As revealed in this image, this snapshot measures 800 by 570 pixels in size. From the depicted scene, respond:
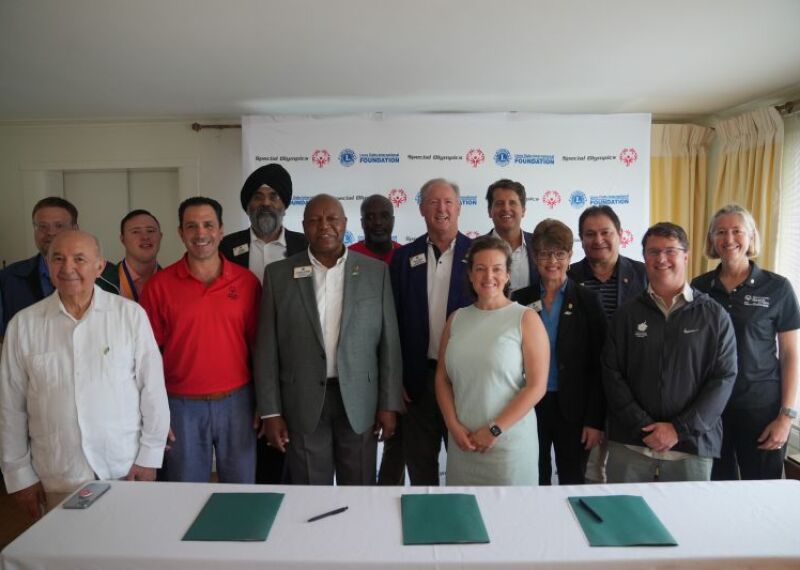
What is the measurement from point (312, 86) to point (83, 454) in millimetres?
2769

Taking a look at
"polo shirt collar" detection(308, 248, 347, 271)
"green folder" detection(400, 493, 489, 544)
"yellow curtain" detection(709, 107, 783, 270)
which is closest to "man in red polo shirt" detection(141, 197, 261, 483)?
"polo shirt collar" detection(308, 248, 347, 271)

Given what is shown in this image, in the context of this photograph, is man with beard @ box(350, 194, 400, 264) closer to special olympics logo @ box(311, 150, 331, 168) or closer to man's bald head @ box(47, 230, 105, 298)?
special olympics logo @ box(311, 150, 331, 168)

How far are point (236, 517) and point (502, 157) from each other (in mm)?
3525

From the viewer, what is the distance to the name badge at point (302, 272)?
2.25 m

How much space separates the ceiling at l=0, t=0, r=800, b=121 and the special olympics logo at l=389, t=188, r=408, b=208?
2.26 ft

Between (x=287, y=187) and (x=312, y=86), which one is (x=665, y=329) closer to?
(x=287, y=187)

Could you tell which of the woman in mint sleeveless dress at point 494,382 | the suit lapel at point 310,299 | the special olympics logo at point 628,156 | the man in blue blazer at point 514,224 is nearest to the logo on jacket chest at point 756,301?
the man in blue blazer at point 514,224

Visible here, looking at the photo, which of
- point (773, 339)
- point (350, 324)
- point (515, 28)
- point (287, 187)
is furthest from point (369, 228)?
point (773, 339)

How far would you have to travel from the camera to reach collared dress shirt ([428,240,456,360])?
2471 mm

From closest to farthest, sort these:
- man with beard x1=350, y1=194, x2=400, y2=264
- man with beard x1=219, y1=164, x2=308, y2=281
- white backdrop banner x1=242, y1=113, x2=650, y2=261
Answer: man with beard x1=219, y1=164, x2=308, y2=281 < man with beard x1=350, y1=194, x2=400, y2=264 < white backdrop banner x1=242, y1=113, x2=650, y2=261

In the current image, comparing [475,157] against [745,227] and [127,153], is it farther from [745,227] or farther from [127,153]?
[127,153]

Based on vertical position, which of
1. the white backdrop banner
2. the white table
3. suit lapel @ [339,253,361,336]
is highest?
the white backdrop banner

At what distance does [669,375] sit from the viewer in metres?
1.97

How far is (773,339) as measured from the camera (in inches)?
93.8
